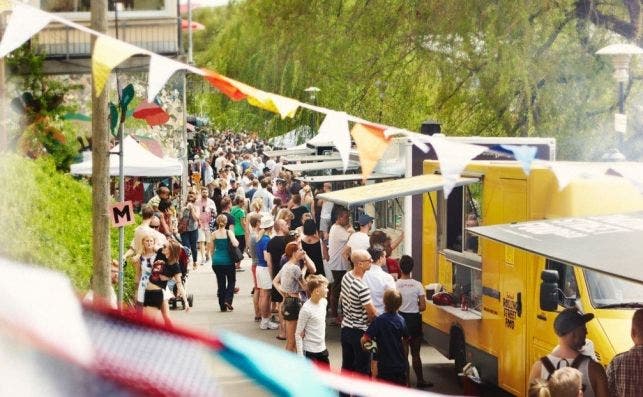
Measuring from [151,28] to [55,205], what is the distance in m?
15.7

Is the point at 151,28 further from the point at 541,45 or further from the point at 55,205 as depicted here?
the point at 55,205

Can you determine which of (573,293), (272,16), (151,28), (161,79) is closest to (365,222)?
(573,293)

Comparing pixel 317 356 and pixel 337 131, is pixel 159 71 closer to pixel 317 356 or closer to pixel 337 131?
pixel 337 131

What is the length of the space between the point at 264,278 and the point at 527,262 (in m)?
6.61

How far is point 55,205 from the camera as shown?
1224 cm

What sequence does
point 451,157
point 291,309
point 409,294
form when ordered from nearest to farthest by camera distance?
point 451,157
point 409,294
point 291,309

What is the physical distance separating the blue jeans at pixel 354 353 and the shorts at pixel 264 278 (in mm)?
5490

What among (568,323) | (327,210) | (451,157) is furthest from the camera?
(327,210)

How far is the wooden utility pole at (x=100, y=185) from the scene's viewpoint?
37.5 feet

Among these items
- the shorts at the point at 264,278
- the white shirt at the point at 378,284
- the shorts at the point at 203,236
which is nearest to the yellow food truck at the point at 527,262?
the white shirt at the point at 378,284

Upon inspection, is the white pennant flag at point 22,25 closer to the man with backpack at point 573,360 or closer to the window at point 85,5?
the man with backpack at point 573,360

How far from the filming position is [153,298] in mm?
12547

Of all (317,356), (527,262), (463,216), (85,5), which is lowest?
(317,356)

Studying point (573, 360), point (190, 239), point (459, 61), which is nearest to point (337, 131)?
point (573, 360)
